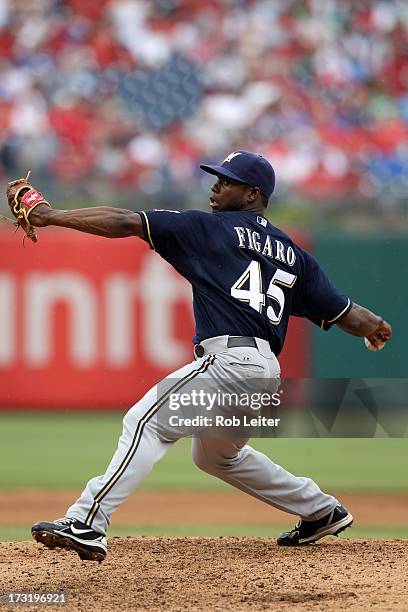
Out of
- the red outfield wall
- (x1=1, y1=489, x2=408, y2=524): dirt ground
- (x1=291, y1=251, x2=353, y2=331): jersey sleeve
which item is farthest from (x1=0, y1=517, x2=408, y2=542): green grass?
the red outfield wall

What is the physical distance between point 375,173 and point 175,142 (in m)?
2.42

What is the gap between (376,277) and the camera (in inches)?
403

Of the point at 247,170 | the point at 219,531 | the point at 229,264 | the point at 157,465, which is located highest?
the point at 247,170

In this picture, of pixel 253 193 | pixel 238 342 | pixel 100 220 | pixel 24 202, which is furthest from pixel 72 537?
pixel 253 193

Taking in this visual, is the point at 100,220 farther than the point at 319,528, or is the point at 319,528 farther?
the point at 319,528

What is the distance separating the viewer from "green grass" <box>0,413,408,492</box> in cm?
787

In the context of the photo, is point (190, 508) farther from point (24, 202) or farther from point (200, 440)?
point (24, 202)

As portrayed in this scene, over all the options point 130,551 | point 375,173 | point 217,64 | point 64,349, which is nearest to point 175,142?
point 217,64

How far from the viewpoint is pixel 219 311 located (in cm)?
454

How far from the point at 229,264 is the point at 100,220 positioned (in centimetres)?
59

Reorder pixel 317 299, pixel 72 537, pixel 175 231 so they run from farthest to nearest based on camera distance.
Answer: pixel 317 299 < pixel 175 231 < pixel 72 537

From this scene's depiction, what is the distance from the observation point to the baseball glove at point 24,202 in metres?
4.45

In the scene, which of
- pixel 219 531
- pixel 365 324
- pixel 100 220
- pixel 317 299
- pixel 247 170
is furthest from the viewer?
pixel 219 531

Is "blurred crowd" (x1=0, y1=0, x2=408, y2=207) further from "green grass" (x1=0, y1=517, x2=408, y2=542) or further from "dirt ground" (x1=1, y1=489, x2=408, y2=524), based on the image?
"green grass" (x1=0, y1=517, x2=408, y2=542)
